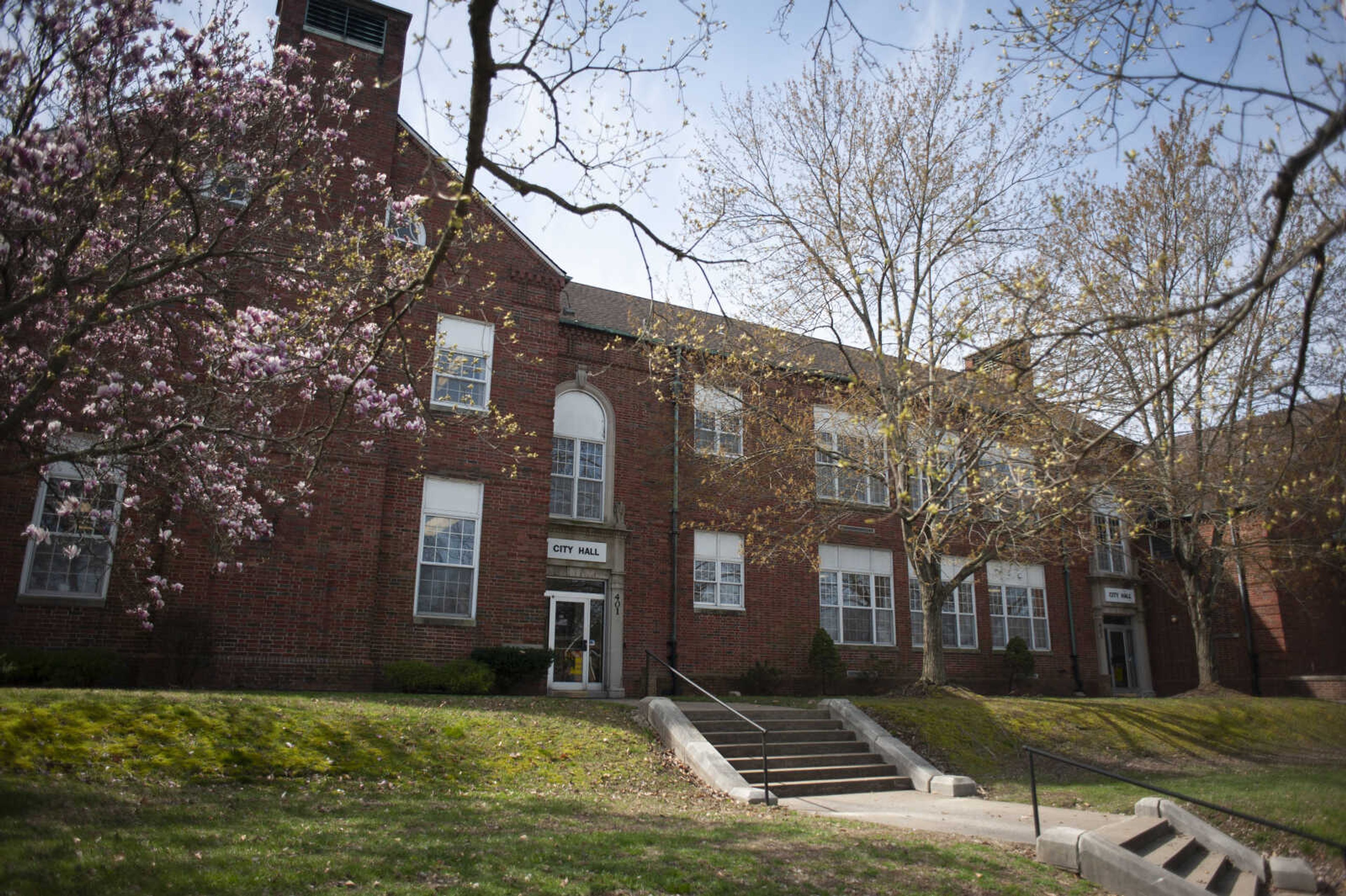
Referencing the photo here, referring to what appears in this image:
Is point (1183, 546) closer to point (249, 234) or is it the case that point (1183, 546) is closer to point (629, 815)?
point (629, 815)

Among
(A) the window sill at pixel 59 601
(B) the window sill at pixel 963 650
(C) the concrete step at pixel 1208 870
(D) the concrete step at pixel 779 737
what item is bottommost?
(C) the concrete step at pixel 1208 870

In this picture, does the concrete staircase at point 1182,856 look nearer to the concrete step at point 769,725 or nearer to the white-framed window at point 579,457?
the concrete step at point 769,725

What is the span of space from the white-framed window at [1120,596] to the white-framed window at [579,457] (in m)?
17.3

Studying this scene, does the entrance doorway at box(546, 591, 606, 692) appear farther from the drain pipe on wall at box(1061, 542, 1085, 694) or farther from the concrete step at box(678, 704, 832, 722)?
the drain pipe on wall at box(1061, 542, 1085, 694)

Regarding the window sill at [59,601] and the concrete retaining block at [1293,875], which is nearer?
the concrete retaining block at [1293,875]

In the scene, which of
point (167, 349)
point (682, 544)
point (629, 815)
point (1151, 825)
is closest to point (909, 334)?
point (682, 544)

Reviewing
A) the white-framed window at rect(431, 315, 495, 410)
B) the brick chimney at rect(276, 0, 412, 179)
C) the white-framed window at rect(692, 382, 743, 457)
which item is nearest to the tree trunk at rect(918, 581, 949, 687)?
the white-framed window at rect(692, 382, 743, 457)

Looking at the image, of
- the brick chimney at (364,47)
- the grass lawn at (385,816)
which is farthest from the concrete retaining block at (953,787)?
the brick chimney at (364,47)

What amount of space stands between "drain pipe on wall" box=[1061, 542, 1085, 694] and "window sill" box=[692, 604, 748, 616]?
10.7 metres

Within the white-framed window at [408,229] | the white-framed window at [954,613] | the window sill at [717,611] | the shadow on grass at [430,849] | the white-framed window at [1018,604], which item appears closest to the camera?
the shadow on grass at [430,849]

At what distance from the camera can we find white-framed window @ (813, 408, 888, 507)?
57.0 feet

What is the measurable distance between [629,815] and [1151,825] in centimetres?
567

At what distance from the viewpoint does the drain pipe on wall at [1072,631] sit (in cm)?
2617

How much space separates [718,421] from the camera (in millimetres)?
21188
